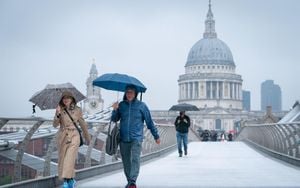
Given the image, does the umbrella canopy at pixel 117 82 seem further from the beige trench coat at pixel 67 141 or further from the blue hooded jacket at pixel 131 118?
the beige trench coat at pixel 67 141

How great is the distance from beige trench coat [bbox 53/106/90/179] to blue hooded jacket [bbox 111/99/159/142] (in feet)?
2.63

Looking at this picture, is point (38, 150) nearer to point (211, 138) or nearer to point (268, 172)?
point (268, 172)

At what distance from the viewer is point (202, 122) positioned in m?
162

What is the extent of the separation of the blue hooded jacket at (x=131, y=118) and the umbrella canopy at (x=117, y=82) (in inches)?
11.6

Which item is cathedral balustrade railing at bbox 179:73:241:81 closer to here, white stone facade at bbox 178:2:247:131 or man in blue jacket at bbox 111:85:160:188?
white stone facade at bbox 178:2:247:131

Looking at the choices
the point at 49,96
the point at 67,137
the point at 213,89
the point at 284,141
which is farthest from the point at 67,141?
the point at 213,89

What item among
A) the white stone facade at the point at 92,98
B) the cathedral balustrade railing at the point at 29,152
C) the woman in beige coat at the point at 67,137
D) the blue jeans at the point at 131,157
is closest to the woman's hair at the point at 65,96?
the woman in beige coat at the point at 67,137

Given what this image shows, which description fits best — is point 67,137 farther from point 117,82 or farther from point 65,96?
point 117,82

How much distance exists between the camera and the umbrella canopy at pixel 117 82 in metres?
10.4

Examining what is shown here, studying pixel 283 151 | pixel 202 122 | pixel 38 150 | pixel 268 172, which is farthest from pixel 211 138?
pixel 202 122

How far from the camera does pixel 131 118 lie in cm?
1034

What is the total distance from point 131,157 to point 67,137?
4.08 feet

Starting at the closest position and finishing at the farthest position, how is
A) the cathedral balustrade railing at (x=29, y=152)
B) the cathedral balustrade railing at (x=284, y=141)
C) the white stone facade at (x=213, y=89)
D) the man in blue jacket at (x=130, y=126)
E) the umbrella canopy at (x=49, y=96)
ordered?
1. the cathedral balustrade railing at (x=29, y=152)
2. the man in blue jacket at (x=130, y=126)
3. the umbrella canopy at (x=49, y=96)
4. the cathedral balustrade railing at (x=284, y=141)
5. the white stone facade at (x=213, y=89)

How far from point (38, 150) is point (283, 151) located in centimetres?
1057
